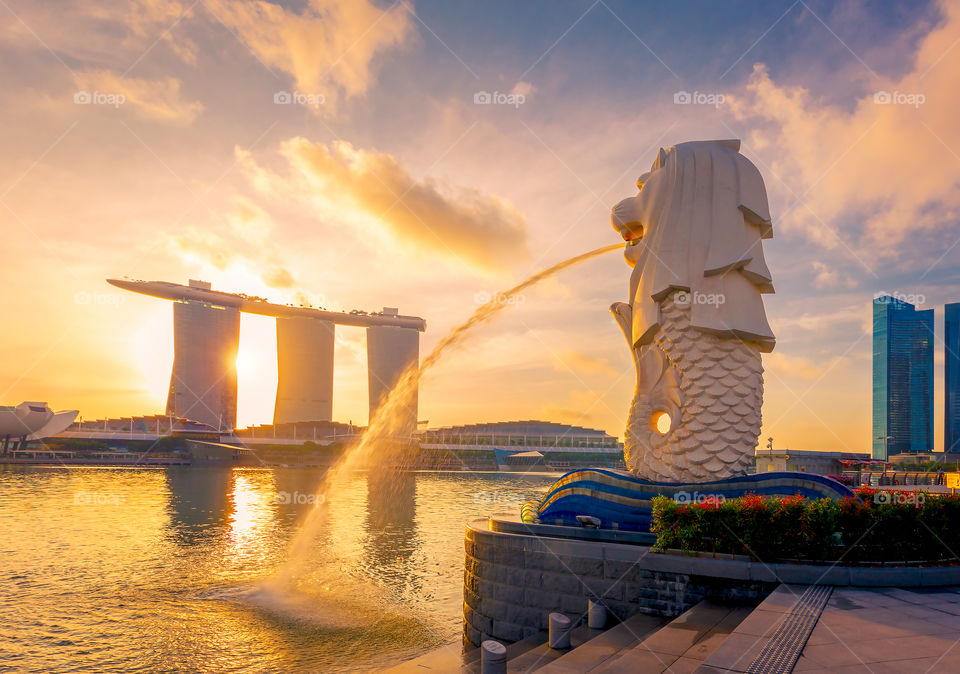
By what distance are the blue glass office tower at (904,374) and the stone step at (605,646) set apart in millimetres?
136463

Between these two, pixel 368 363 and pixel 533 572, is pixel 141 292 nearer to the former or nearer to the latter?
pixel 368 363

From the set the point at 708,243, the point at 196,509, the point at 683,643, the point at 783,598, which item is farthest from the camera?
the point at 196,509

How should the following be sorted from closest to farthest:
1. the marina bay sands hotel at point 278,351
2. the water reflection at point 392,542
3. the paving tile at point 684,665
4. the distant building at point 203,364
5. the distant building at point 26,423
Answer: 1. the paving tile at point 684,665
2. the water reflection at point 392,542
3. the distant building at point 26,423
4. the distant building at point 203,364
5. the marina bay sands hotel at point 278,351

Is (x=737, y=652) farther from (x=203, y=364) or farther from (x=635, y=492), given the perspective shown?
(x=203, y=364)

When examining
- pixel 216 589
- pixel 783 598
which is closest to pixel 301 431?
pixel 216 589

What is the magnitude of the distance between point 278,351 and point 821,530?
170m

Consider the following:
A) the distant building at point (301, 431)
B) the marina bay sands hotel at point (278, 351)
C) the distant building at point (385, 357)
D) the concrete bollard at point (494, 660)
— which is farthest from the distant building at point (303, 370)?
the concrete bollard at point (494, 660)

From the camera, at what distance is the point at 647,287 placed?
48.8 ft

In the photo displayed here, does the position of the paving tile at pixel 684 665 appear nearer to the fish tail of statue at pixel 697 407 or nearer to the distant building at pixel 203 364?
the fish tail of statue at pixel 697 407

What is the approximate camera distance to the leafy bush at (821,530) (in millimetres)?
9344

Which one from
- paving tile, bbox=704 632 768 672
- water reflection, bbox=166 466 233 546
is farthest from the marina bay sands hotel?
paving tile, bbox=704 632 768 672

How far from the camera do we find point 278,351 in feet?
557

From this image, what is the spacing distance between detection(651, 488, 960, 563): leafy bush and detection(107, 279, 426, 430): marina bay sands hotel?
469ft

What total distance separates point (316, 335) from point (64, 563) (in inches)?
5990
